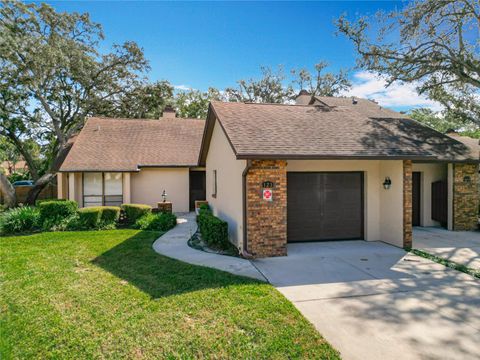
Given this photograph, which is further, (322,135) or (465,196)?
(465,196)

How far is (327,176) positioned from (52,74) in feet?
74.6

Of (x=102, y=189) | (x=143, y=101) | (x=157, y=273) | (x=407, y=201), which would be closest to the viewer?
(x=157, y=273)

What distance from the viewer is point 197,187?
56.1ft

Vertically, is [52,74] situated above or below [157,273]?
above

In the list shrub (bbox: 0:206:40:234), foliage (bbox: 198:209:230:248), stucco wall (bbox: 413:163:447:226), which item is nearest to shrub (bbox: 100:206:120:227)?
shrub (bbox: 0:206:40:234)

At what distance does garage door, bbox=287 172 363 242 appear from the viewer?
30.2 ft

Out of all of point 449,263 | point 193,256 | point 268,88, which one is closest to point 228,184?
point 193,256

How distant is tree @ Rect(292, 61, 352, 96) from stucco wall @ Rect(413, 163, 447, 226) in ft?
73.8

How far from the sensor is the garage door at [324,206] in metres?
9.21

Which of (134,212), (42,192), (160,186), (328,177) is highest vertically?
(328,177)

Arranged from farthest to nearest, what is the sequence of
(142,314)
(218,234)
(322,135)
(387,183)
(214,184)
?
(214,184) → (387,183) → (322,135) → (218,234) → (142,314)

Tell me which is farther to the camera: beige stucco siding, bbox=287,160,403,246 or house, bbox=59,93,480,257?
beige stucco siding, bbox=287,160,403,246

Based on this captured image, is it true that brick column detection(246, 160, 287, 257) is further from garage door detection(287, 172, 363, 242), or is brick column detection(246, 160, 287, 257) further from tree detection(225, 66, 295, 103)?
tree detection(225, 66, 295, 103)

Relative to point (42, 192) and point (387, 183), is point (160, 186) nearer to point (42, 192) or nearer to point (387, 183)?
point (42, 192)
